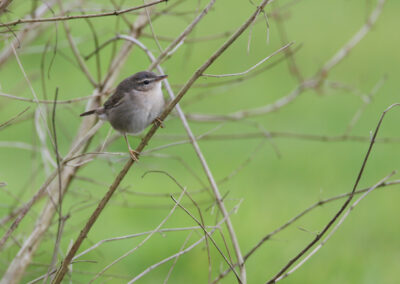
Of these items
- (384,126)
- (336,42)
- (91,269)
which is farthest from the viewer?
(336,42)

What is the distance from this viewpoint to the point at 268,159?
8.63m

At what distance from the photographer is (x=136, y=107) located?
13.8 feet

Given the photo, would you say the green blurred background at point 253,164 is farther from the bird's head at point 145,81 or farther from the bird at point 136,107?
the bird's head at point 145,81

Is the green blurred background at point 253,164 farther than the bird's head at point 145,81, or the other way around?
the green blurred background at point 253,164

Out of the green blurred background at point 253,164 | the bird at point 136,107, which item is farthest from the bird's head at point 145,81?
the green blurred background at point 253,164

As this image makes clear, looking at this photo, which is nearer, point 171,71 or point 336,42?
point 171,71

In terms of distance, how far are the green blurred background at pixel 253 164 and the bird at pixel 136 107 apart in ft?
1.12

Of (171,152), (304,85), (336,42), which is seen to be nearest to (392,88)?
(336,42)

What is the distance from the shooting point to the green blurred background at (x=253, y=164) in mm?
6117

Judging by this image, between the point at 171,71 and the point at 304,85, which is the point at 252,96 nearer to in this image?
the point at 171,71

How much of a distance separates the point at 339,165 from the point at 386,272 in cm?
243

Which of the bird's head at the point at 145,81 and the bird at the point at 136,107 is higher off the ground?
the bird's head at the point at 145,81

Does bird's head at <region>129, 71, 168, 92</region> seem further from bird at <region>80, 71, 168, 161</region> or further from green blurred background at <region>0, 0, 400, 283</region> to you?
green blurred background at <region>0, 0, 400, 283</region>

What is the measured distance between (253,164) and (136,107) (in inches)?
174
